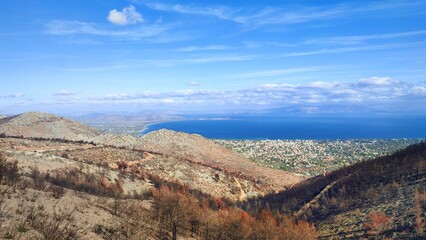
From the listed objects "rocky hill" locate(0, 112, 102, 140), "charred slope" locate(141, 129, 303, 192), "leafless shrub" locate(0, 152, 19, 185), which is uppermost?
"leafless shrub" locate(0, 152, 19, 185)

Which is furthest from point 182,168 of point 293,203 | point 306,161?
point 306,161

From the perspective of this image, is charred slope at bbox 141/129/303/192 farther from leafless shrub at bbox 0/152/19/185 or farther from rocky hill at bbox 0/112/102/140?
leafless shrub at bbox 0/152/19/185

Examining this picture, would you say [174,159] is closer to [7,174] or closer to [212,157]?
[212,157]

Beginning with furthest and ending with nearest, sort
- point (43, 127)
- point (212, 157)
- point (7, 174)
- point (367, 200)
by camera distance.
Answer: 1. point (43, 127)
2. point (212, 157)
3. point (367, 200)
4. point (7, 174)

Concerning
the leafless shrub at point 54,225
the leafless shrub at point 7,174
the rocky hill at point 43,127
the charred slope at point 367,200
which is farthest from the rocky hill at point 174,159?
the leafless shrub at point 54,225

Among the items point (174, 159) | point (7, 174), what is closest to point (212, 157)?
point (174, 159)

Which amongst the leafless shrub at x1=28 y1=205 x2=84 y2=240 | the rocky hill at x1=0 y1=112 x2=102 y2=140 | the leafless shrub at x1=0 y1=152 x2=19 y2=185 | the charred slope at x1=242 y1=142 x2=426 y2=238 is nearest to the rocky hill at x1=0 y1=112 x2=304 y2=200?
the rocky hill at x1=0 y1=112 x2=102 y2=140

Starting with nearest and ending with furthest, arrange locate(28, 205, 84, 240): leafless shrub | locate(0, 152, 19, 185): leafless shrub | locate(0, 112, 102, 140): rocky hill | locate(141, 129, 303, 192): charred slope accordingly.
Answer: locate(28, 205, 84, 240): leafless shrub < locate(0, 152, 19, 185): leafless shrub < locate(141, 129, 303, 192): charred slope < locate(0, 112, 102, 140): rocky hill

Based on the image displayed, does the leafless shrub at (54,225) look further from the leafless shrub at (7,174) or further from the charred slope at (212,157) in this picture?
the charred slope at (212,157)
